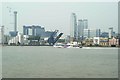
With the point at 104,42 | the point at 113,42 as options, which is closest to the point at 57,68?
the point at 113,42

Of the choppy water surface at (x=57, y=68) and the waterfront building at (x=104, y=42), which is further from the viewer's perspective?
the waterfront building at (x=104, y=42)

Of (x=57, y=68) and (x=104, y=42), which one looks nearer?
(x=57, y=68)

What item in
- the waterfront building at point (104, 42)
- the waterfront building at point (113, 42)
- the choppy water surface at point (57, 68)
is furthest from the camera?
the waterfront building at point (104, 42)

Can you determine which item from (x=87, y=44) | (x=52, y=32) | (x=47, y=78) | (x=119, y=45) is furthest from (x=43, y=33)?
(x=47, y=78)

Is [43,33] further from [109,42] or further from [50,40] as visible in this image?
[109,42]

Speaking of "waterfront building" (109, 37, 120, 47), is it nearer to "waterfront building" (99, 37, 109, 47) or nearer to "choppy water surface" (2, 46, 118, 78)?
"waterfront building" (99, 37, 109, 47)

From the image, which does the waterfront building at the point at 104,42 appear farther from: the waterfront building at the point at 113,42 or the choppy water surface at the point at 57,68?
the choppy water surface at the point at 57,68

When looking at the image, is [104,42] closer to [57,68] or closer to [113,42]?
[113,42]

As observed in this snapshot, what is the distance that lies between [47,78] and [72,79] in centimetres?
65

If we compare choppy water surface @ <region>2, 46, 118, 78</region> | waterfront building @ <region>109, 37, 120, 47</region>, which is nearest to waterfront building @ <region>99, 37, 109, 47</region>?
waterfront building @ <region>109, 37, 120, 47</region>

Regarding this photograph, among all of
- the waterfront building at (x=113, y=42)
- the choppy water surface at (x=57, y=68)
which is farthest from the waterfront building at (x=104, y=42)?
the choppy water surface at (x=57, y=68)

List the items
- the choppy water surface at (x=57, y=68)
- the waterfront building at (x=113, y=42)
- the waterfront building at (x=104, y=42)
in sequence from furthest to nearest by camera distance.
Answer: the waterfront building at (x=104, y=42), the waterfront building at (x=113, y=42), the choppy water surface at (x=57, y=68)

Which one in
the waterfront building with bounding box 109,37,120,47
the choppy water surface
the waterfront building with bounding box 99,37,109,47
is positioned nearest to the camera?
the choppy water surface

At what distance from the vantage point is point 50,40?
197 feet
